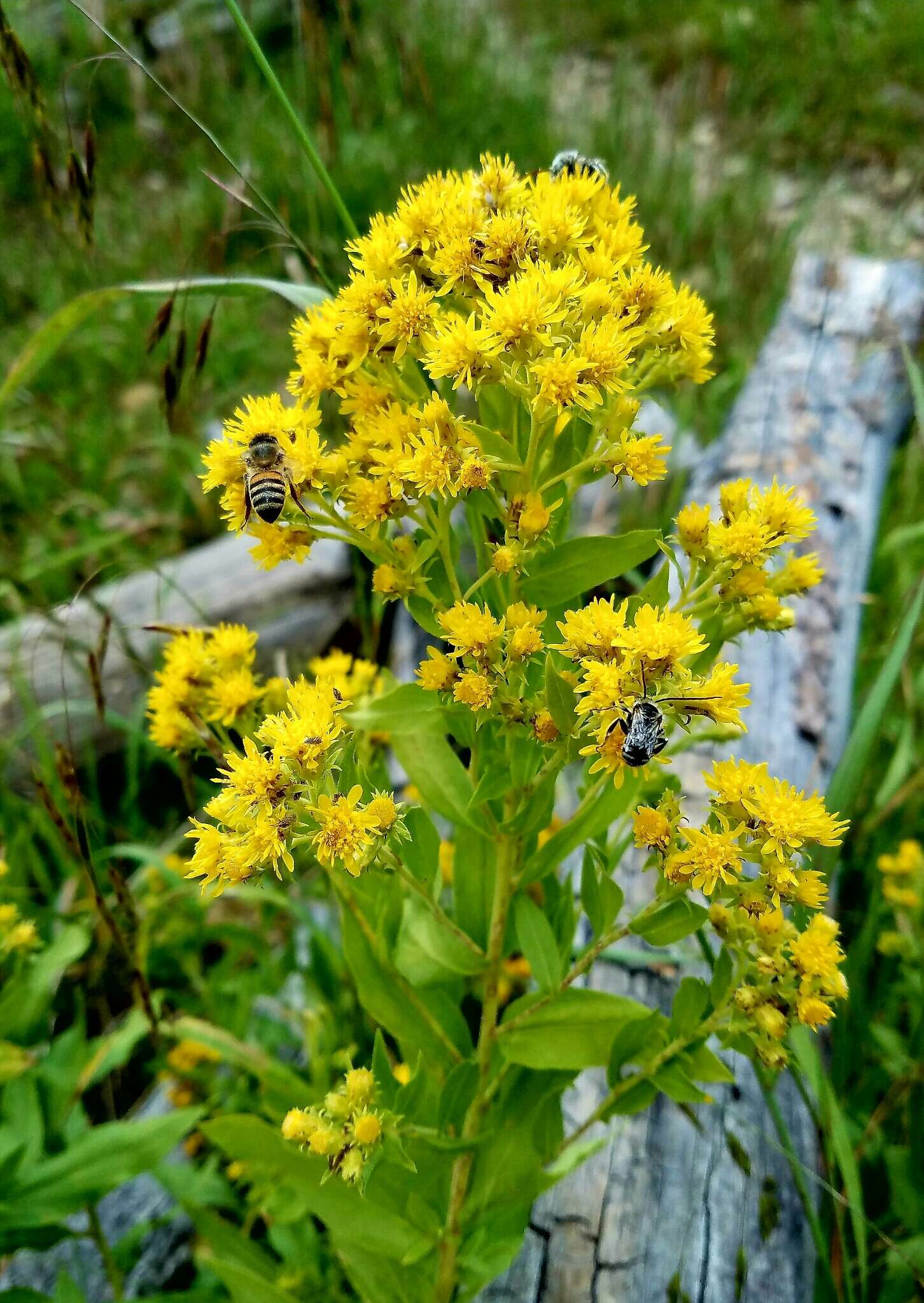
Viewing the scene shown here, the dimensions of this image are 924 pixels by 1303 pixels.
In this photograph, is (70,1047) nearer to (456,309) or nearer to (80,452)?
(456,309)

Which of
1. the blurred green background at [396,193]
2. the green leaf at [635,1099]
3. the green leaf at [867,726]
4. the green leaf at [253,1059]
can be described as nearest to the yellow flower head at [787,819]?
the green leaf at [635,1099]

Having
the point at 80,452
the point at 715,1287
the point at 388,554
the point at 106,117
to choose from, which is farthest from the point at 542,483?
the point at 106,117

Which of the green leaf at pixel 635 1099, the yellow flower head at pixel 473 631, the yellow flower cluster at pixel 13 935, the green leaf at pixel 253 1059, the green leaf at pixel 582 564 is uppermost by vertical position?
the green leaf at pixel 582 564

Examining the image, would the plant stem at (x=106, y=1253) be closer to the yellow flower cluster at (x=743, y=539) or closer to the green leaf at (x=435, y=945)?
the green leaf at (x=435, y=945)

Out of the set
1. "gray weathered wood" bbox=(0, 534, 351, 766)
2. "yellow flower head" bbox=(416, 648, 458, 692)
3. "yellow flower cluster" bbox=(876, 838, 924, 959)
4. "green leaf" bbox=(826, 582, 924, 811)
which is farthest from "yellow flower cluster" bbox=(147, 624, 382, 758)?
"yellow flower cluster" bbox=(876, 838, 924, 959)

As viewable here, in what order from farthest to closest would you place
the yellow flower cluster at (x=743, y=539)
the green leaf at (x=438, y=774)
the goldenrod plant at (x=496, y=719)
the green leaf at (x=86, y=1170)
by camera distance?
the green leaf at (x=86, y=1170) → the green leaf at (x=438, y=774) → the yellow flower cluster at (x=743, y=539) → the goldenrod plant at (x=496, y=719)

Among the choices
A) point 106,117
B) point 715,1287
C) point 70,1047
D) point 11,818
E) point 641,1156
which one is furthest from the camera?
point 106,117

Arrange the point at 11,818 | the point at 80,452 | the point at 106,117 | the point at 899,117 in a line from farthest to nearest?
the point at 899,117 < the point at 106,117 < the point at 80,452 < the point at 11,818
